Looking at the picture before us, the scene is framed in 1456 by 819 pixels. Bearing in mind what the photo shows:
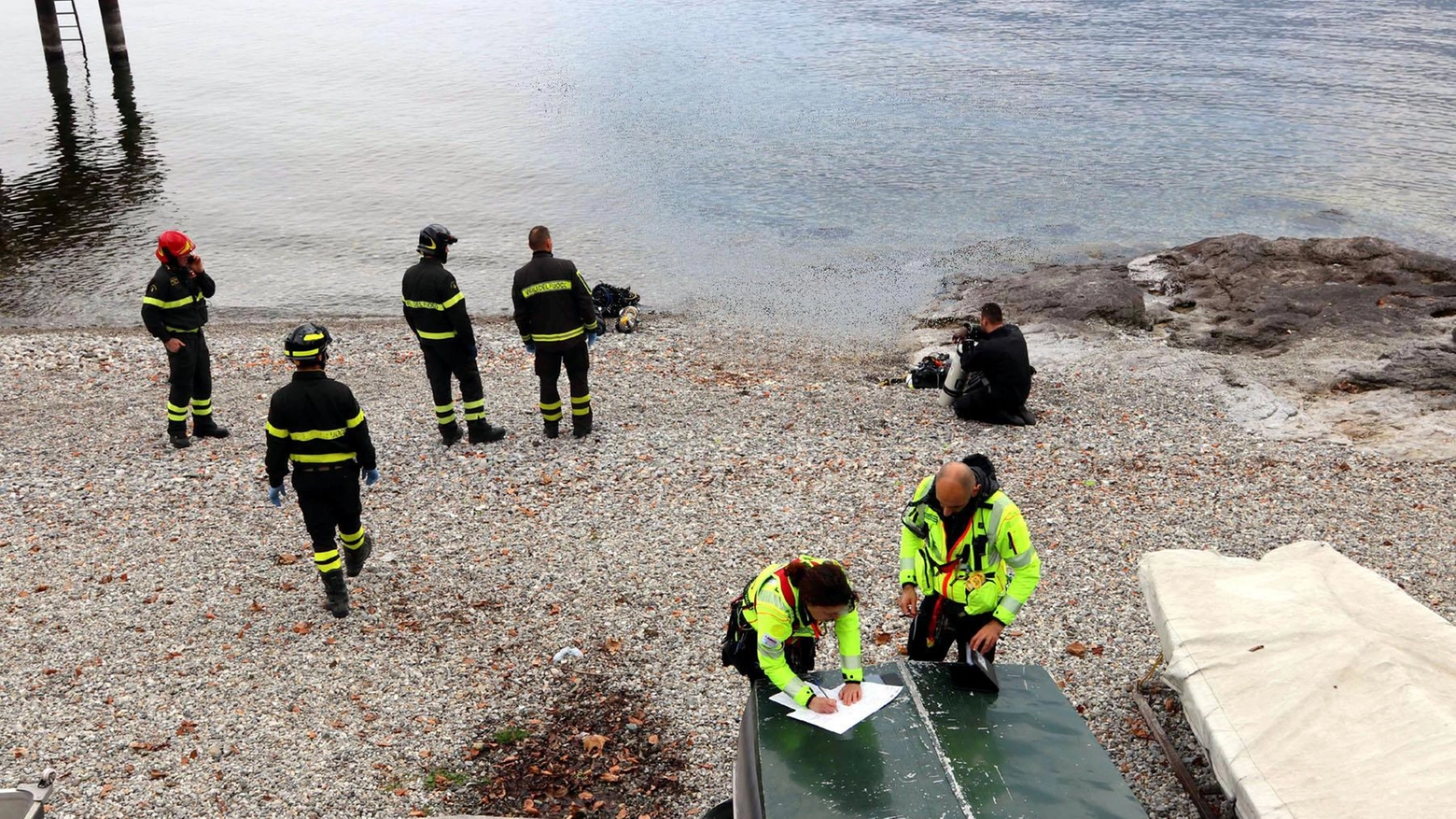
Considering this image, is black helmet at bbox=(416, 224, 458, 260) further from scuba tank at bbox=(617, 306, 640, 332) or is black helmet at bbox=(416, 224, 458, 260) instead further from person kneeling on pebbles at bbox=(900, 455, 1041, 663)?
scuba tank at bbox=(617, 306, 640, 332)

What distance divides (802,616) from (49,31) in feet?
144

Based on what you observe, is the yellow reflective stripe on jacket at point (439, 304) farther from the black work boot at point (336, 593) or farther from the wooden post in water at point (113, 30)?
the wooden post in water at point (113, 30)

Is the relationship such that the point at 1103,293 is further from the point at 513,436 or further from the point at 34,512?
the point at 34,512

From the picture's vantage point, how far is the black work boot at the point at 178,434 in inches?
448

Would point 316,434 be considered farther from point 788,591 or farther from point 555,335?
point 788,591

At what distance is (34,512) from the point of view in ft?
32.5

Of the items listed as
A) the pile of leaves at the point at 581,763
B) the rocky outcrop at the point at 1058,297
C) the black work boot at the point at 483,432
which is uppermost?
the black work boot at the point at 483,432

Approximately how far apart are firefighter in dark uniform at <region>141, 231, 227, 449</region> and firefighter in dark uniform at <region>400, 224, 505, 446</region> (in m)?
2.11

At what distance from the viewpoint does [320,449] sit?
7.80 metres

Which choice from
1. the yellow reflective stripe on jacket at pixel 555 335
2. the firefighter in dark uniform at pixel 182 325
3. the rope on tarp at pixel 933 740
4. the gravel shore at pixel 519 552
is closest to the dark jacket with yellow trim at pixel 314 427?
the gravel shore at pixel 519 552

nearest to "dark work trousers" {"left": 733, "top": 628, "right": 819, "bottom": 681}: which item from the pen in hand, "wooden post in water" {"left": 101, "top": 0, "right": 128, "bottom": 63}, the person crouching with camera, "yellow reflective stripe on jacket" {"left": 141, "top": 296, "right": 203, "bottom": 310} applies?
the pen in hand

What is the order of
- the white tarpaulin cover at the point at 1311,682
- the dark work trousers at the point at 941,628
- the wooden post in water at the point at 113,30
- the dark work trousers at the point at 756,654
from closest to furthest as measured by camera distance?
the white tarpaulin cover at the point at 1311,682, the dark work trousers at the point at 756,654, the dark work trousers at the point at 941,628, the wooden post in water at the point at 113,30

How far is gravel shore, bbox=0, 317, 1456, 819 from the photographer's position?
22.3ft

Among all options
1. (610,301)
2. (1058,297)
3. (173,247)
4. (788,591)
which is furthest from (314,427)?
(1058,297)
